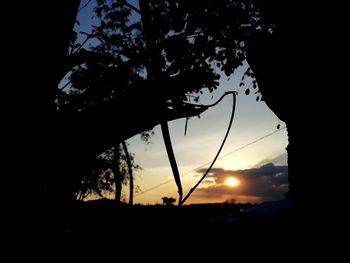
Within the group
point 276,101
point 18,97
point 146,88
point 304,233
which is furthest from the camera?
point 276,101

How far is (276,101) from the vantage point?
302 cm

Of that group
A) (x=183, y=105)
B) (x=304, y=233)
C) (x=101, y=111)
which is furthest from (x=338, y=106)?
(x=101, y=111)

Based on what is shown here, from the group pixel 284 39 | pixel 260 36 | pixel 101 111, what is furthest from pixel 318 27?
pixel 101 111

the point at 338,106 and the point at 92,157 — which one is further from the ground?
the point at 338,106

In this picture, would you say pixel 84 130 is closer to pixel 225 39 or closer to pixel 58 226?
pixel 58 226

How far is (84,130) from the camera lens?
2434 millimetres

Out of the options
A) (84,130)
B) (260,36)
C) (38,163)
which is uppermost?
(260,36)

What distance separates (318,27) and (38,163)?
8.04 ft

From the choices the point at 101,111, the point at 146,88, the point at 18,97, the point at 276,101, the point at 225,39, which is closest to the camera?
the point at 18,97

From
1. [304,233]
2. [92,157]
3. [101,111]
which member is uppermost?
[101,111]

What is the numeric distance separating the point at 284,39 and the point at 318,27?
13.6 inches

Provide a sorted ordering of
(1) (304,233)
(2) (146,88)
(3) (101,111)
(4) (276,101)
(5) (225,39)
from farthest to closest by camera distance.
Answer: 1. (5) (225,39)
2. (4) (276,101)
3. (2) (146,88)
4. (3) (101,111)
5. (1) (304,233)

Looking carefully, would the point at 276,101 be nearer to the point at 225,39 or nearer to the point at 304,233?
the point at 304,233

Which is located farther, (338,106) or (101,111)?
(101,111)
